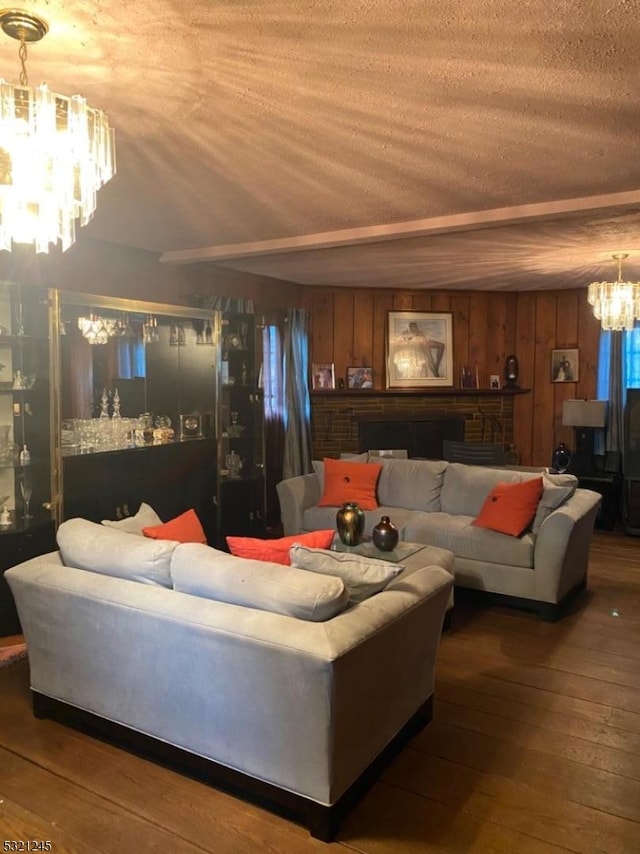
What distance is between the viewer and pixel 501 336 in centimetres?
789

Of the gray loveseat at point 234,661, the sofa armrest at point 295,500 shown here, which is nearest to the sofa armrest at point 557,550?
the gray loveseat at point 234,661

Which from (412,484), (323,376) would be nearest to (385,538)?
(412,484)

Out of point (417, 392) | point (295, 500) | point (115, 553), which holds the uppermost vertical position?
point (417, 392)

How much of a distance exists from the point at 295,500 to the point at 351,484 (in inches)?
19.1

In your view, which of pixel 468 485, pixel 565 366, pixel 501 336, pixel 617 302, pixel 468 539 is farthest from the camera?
pixel 501 336

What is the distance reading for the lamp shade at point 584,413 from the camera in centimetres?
689

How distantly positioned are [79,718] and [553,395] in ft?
20.9

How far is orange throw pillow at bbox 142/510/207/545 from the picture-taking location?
3.21 meters

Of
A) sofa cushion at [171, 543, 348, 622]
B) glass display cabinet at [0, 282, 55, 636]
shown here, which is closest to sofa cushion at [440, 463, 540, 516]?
sofa cushion at [171, 543, 348, 622]

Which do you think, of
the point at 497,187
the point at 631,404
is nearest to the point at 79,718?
the point at 497,187

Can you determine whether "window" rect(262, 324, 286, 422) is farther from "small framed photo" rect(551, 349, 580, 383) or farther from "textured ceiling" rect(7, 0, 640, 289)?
"small framed photo" rect(551, 349, 580, 383)

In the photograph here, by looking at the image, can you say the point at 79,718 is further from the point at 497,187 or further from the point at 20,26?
the point at 497,187

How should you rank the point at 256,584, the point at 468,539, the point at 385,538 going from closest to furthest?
the point at 256,584, the point at 385,538, the point at 468,539

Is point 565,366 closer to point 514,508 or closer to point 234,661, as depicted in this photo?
point 514,508
